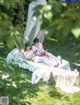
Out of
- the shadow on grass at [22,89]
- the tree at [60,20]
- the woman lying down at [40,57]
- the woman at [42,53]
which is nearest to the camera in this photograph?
the tree at [60,20]

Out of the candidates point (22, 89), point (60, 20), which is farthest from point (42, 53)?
point (60, 20)

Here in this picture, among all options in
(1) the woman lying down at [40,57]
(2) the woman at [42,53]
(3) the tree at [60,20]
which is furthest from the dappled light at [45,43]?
(2) the woman at [42,53]

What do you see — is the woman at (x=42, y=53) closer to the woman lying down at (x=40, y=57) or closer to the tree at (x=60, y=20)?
the woman lying down at (x=40, y=57)

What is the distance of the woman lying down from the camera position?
8945 millimetres

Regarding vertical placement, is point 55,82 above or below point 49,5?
below

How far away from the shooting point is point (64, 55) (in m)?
10.9

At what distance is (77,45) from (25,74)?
175 inches

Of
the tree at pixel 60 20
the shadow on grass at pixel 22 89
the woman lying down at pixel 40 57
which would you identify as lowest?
the shadow on grass at pixel 22 89

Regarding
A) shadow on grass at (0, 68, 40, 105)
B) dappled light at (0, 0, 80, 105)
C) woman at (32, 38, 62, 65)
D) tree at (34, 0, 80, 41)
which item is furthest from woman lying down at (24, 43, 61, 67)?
tree at (34, 0, 80, 41)

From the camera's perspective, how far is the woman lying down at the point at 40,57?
895 cm

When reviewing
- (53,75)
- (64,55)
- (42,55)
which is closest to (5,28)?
(53,75)

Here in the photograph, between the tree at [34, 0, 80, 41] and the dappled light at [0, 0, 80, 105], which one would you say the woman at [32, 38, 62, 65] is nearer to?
the dappled light at [0, 0, 80, 105]

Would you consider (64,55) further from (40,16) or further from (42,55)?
(40,16)

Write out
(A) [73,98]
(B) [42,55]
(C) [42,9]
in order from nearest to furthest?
1. (C) [42,9]
2. (A) [73,98]
3. (B) [42,55]
